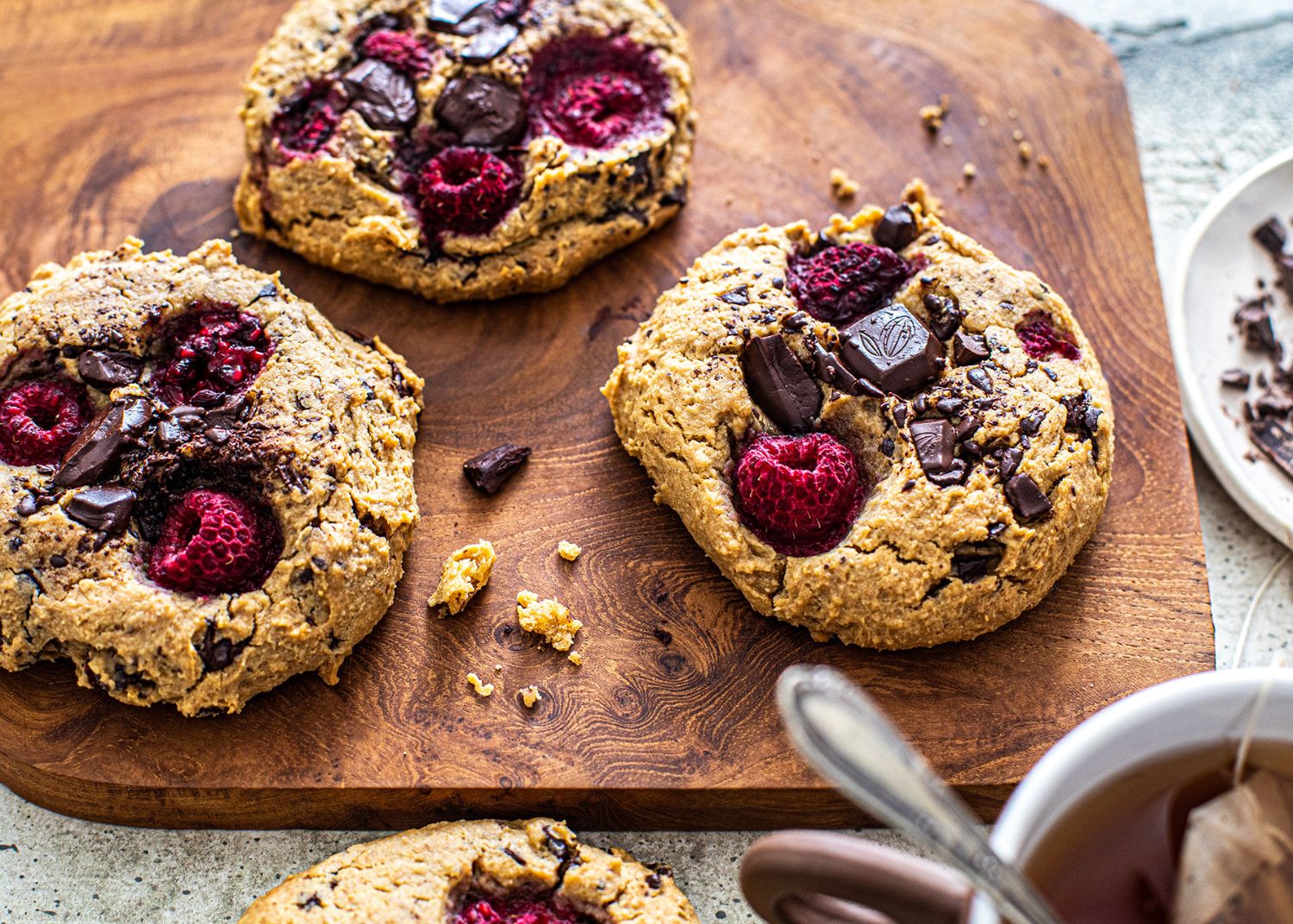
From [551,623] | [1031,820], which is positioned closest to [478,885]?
[551,623]

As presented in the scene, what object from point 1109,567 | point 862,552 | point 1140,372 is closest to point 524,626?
point 862,552

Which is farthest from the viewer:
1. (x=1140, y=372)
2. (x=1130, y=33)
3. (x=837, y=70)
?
(x=1130, y=33)

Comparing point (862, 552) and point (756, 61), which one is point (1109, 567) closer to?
point (862, 552)

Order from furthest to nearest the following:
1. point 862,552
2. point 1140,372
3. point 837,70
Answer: point 837,70
point 1140,372
point 862,552

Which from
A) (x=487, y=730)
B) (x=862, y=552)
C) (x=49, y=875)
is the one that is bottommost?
(x=49, y=875)

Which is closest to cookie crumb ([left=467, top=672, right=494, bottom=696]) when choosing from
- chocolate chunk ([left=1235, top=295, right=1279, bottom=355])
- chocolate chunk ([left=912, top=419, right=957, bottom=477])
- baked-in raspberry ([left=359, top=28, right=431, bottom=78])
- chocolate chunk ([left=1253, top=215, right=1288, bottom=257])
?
chocolate chunk ([left=912, top=419, right=957, bottom=477])

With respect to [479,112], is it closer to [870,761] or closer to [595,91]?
[595,91]

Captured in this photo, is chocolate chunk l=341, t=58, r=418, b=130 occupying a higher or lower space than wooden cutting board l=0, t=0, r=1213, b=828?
higher

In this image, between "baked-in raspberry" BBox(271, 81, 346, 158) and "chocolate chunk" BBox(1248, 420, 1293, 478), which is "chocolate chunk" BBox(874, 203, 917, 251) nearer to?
"chocolate chunk" BBox(1248, 420, 1293, 478)
